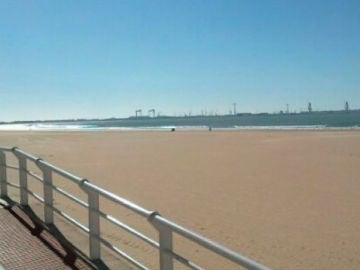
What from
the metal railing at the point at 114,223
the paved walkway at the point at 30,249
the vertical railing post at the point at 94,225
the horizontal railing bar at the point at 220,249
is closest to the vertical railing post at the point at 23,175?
the metal railing at the point at 114,223

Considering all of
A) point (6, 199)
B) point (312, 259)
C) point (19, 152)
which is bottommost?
point (312, 259)

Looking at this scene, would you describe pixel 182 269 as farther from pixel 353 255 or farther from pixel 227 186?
pixel 227 186

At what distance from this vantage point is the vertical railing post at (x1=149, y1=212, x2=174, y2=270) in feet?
12.4

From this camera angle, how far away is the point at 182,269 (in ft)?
21.5

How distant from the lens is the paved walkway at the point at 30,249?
502cm

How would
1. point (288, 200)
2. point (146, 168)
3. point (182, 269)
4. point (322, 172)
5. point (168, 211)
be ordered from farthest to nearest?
1. point (146, 168)
2. point (322, 172)
3. point (288, 200)
4. point (168, 211)
5. point (182, 269)

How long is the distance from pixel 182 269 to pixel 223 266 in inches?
21.0

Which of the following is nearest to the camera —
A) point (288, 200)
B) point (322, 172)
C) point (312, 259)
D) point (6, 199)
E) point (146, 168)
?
point (312, 259)

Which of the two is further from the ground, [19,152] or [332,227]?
[19,152]

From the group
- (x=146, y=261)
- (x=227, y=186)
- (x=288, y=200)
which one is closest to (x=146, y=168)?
(x=227, y=186)

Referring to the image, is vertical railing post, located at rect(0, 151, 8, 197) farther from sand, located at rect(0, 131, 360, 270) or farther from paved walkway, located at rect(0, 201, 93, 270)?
Result: sand, located at rect(0, 131, 360, 270)

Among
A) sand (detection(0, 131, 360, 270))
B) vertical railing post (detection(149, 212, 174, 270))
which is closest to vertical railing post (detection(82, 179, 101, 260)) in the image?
vertical railing post (detection(149, 212, 174, 270))

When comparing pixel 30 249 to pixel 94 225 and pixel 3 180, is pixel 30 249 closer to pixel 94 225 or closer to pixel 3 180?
pixel 94 225

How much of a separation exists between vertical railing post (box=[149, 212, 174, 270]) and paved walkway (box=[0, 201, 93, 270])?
1338 mm
